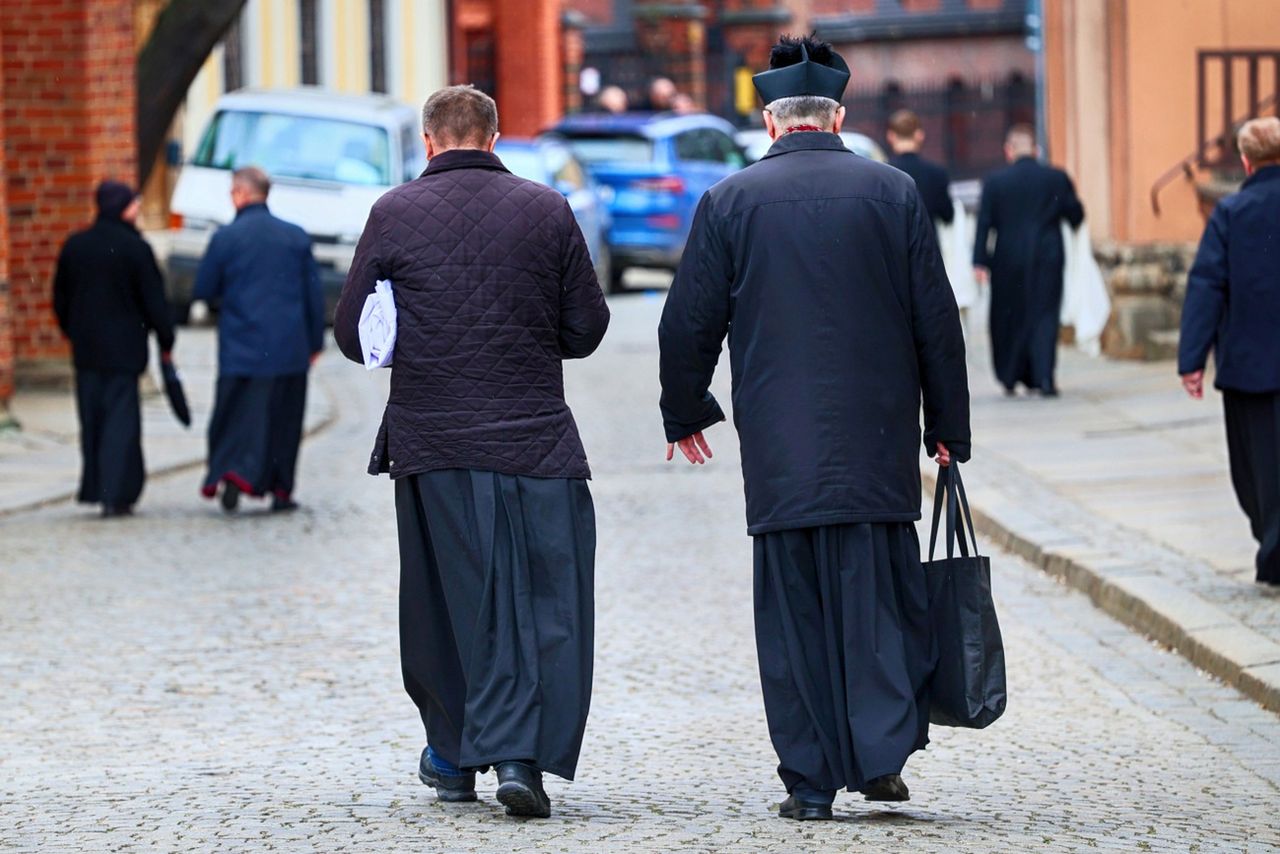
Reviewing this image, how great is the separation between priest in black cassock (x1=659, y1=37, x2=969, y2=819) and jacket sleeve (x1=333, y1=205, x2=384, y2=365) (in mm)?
726

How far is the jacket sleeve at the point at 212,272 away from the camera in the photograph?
43.4 feet

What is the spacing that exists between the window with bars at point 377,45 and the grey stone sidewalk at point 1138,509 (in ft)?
77.8

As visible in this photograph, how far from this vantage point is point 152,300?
13.4 m

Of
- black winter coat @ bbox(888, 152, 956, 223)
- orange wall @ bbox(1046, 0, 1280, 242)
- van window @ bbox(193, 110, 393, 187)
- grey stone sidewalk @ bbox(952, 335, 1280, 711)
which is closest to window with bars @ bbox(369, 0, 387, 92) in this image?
van window @ bbox(193, 110, 393, 187)

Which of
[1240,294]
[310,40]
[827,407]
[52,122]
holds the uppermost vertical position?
[310,40]

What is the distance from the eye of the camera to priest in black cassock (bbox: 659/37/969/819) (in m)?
6.01

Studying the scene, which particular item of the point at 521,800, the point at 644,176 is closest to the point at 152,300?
the point at 521,800

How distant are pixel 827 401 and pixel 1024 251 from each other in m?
11.7

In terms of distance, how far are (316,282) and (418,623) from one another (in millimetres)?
7257

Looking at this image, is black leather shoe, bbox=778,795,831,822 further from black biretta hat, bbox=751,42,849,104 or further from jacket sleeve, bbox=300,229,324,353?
jacket sleeve, bbox=300,229,324,353

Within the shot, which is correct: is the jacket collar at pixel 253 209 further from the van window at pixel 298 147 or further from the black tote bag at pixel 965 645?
the van window at pixel 298 147

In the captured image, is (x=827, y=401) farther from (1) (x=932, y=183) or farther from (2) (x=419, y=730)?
A: (1) (x=932, y=183)

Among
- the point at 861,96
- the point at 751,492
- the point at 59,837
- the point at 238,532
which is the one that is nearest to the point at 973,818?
the point at 751,492

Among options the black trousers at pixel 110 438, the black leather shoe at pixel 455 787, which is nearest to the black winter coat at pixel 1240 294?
the black leather shoe at pixel 455 787
